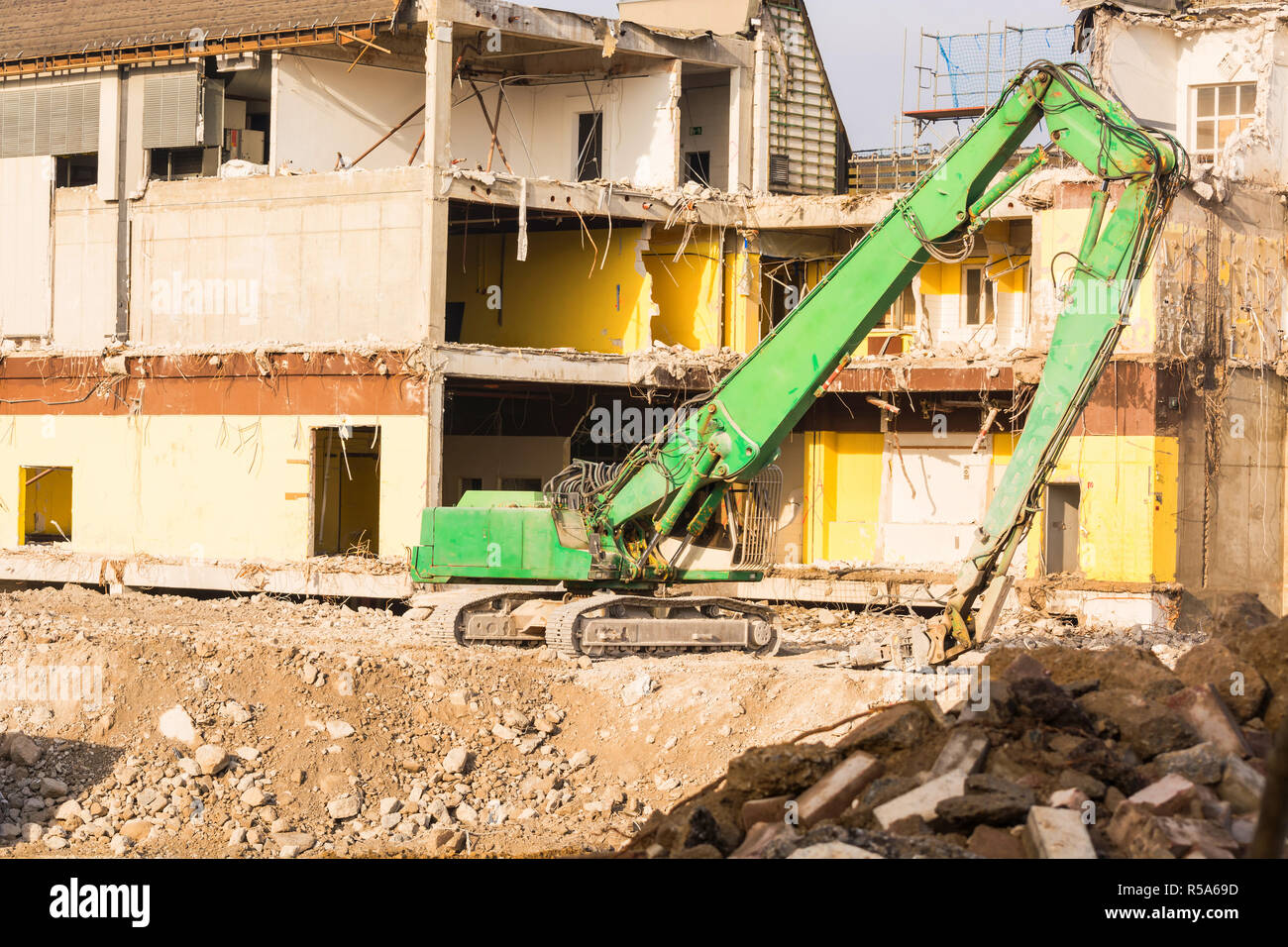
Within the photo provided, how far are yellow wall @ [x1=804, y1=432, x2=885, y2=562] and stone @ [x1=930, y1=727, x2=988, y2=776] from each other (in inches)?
607

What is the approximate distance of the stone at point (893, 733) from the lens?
8758 millimetres

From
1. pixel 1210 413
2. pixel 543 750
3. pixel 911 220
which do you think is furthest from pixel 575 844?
pixel 1210 413

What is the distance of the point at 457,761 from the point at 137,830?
2.69 meters

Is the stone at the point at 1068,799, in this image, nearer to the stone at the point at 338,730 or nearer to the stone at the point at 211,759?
the stone at the point at 338,730

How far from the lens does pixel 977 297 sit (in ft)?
77.5

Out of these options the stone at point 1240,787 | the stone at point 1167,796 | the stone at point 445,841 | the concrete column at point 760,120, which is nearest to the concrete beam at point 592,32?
the concrete column at point 760,120

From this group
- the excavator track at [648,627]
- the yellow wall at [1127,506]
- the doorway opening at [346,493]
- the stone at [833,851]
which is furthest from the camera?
the doorway opening at [346,493]

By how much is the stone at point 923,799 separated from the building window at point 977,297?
16.8 m

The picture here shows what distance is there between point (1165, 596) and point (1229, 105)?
28.4ft

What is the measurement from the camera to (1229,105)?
73.3 feet

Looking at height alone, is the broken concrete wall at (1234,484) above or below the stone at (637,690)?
above

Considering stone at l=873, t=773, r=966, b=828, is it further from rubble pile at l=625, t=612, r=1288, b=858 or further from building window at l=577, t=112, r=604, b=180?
building window at l=577, t=112, r=604, b=180

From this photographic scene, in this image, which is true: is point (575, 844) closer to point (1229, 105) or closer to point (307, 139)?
point (307, 139)

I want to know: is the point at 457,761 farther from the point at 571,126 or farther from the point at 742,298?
the point at 571,126
